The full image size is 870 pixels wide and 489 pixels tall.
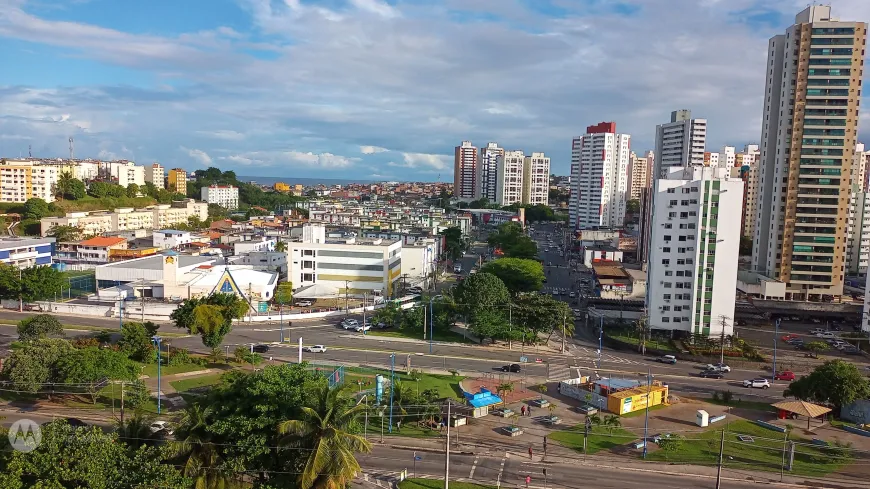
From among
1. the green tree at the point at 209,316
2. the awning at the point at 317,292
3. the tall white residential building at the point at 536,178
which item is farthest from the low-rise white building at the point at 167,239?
the tall white residential building at the point at 536,178

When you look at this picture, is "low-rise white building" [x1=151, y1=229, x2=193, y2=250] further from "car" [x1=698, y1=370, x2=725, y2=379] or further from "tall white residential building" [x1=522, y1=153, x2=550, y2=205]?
"tall white residential building" [x1=522, y1=153, x2=550, y2=205]

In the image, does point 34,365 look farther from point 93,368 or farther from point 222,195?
point 222,195

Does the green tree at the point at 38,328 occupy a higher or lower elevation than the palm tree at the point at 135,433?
lower

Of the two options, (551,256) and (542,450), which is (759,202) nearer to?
(551,256)

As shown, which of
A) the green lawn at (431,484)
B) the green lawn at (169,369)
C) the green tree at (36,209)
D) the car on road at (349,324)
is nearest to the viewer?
the green lawn at (431,484)

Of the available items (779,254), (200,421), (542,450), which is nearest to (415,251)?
(779,254)

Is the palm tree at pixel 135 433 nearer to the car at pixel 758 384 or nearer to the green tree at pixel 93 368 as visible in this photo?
the green tree at pixel 93 368
